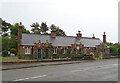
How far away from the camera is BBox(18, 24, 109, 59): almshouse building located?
36781mm

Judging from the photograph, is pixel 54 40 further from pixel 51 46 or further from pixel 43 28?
pixel 43 28

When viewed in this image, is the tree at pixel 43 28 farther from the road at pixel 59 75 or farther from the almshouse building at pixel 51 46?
the road at pixel 59 75

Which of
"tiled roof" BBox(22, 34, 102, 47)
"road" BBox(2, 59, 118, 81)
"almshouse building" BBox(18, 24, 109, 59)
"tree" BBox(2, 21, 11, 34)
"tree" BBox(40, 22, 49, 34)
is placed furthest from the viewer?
"tree" BBox(40, 22, 49, 34)

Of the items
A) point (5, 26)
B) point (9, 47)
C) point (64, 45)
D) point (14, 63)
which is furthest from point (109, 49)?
point (5, 26)

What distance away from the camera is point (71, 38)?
5028 cm

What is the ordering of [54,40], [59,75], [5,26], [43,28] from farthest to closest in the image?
[43,28]
[5,26]
[54,40]
[59,75]

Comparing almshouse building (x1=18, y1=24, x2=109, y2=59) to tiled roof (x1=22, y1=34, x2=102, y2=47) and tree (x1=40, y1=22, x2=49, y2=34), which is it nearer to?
tiled roof (x1=22, y1=34, x2=102, y2=47)

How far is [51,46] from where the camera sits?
1422 inches

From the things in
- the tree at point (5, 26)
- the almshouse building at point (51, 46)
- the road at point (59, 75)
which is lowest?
the road at point (59, 75)

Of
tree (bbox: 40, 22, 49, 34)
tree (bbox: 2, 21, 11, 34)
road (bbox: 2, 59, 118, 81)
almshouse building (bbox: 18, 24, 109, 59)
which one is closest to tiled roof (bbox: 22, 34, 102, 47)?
almshouse building (bbox: 18, 24, 109, 59)

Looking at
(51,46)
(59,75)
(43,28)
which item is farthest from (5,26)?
(59,75)

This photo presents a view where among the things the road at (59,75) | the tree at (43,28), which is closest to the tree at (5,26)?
the tree at (43,28)

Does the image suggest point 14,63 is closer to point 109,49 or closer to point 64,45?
point 64,45

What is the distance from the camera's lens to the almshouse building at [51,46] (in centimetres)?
3678
